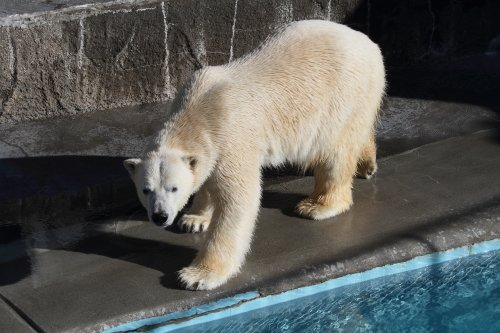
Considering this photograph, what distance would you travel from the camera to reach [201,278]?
405cm

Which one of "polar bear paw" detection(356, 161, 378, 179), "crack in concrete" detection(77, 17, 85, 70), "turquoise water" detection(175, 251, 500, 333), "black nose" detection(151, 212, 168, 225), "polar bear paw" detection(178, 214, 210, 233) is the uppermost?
"crack in concrete" detection(77, 17, 85, 70)

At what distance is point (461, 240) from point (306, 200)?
2.79ft

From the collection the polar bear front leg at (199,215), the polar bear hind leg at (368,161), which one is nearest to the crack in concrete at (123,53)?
the polar bear front leg at (199,215)

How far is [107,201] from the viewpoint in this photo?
193 inches

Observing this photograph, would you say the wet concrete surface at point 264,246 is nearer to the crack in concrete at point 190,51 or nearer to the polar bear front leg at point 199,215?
the polar bear front leg at point 199,215

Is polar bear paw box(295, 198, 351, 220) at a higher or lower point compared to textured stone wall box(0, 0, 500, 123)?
lower

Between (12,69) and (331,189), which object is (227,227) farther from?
(12,69)

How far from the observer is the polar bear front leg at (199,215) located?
15.1 ft

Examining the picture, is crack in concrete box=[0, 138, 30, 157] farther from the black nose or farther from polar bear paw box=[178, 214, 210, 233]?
the black nose

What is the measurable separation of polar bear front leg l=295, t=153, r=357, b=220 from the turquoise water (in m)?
0.53

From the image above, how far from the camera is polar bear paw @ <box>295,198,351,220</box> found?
4648 millimetres

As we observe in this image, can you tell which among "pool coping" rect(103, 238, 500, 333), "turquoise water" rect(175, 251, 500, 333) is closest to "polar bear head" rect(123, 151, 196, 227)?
"pool coping" rect(103, 238, 500, 333)

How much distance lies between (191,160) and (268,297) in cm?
74

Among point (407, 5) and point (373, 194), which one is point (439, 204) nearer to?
point (373, 194)
